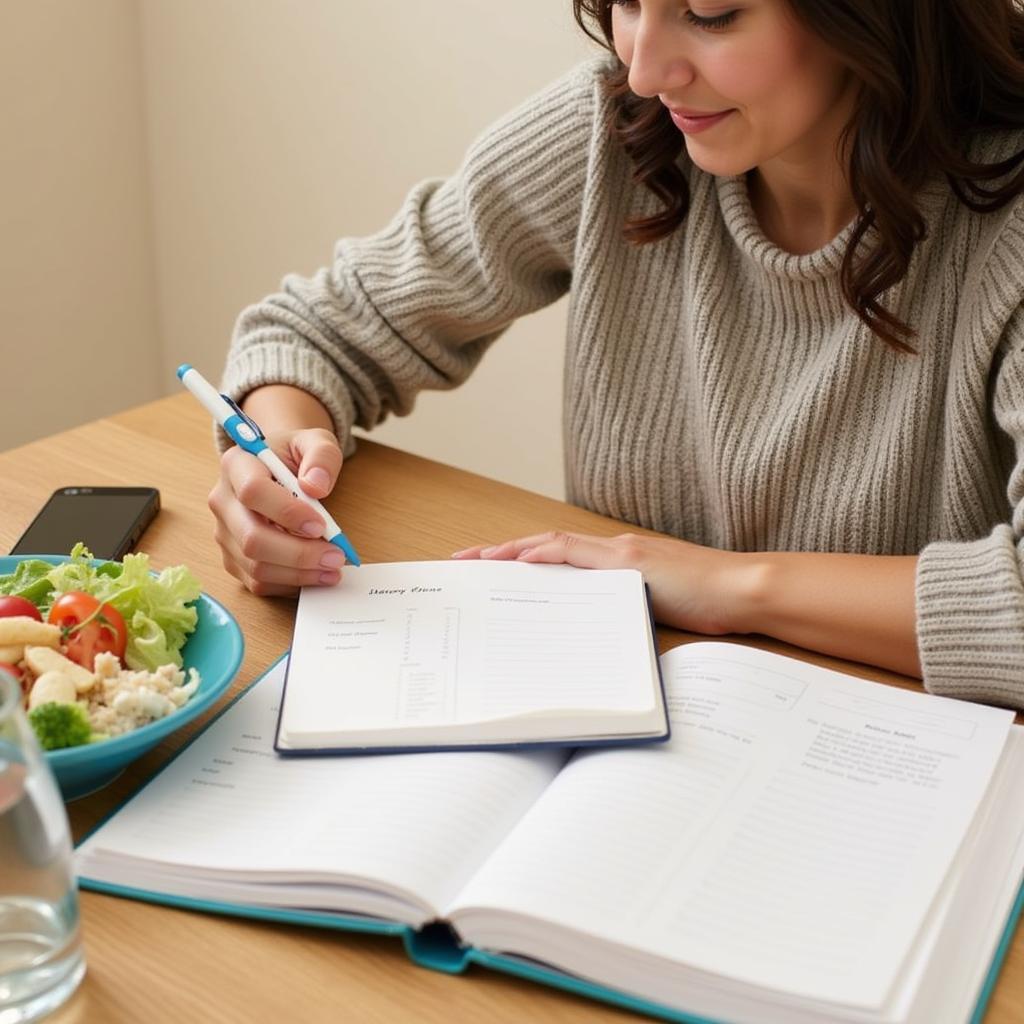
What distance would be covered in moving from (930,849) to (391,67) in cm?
187

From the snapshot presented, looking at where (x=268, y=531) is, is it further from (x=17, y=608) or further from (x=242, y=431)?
(x=17, y=608)

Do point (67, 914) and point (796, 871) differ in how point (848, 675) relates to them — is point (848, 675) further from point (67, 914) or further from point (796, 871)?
point (67, 914)

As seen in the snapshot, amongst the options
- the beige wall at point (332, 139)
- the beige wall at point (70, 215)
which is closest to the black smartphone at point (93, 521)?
the beige wall at point (332, 139)

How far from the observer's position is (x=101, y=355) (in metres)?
2.72

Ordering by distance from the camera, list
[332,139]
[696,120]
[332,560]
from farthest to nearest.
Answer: [332,139] < [696,120] < [332,560]

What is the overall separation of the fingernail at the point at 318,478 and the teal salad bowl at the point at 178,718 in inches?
7.2

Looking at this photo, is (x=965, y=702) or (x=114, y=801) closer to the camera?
(x=114, y=801)

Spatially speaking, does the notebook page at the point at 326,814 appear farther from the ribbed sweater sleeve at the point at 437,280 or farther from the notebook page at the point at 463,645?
the ribbed sweater sleeve at the point at 437,280

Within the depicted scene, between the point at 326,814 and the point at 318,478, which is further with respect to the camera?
the point at 318,478

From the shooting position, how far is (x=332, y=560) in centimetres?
104

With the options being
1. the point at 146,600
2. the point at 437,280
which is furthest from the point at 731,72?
the point at 146,600

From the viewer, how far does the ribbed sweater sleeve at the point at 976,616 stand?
946 mm

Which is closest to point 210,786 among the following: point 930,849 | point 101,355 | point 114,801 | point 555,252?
point 114,801

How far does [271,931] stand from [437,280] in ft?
2.70
